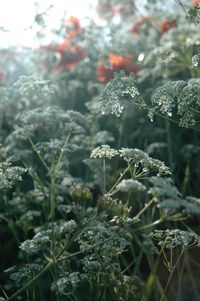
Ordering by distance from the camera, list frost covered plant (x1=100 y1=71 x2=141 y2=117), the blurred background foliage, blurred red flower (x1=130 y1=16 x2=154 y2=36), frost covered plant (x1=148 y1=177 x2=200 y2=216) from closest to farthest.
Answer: frost covered plant (x1=148 y1=177 x2=200 y2=216), frost covered plant (x1=100 y1=71 x2=141 y2=117), the blurred background foliage, blurred red flower (x1=130 y1=16 x2=154 y2=36)

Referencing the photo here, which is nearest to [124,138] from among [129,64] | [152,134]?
[152,134]

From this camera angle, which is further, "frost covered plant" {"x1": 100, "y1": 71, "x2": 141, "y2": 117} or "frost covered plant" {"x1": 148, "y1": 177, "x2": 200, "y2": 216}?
"frost covered plant" {"x1": 100, "y1": 71, "x2": 141, "y2": 117}

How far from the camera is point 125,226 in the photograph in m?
2.59

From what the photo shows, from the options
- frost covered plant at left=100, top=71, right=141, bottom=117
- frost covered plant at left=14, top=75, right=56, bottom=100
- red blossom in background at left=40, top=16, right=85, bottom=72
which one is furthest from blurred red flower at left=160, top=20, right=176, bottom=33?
frost covered plant at left=100, top=71, right=141, bottom=117

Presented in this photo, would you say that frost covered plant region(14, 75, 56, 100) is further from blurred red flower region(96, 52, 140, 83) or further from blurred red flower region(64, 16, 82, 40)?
blurred red flower region(64, 16, 82, 40)

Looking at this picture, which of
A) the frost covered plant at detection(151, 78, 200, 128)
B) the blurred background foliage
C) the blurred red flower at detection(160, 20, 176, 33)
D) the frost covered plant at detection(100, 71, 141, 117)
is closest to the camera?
the frost covered plant at detection(151, 78, 200, 128)

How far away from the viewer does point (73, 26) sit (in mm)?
7402

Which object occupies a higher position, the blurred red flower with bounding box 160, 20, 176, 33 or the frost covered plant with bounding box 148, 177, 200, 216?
the blurred red flower with bounding box 160, 20, 176, 33

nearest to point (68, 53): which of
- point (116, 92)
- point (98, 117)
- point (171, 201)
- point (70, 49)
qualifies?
point (70, 49)

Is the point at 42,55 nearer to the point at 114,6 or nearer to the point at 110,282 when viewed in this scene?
the point at 114,6

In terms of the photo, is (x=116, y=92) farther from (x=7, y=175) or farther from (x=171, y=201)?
(x=171, y=201)

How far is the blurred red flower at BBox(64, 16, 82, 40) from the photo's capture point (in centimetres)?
738

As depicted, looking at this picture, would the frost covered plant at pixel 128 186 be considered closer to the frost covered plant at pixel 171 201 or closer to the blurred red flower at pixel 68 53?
the frost covered plant at pixel 171 201

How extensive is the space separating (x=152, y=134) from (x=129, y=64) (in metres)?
1.27
